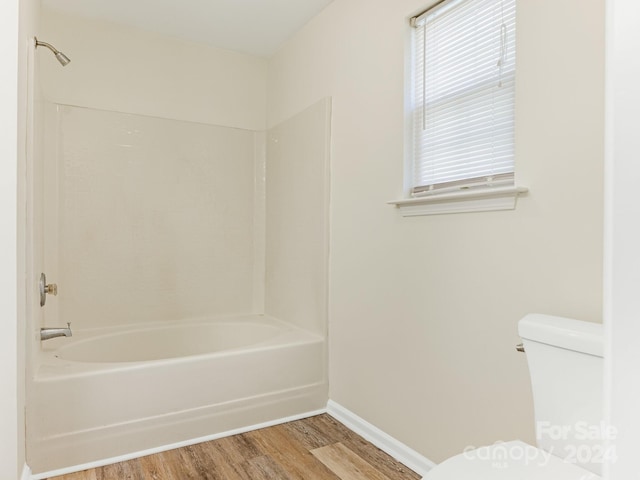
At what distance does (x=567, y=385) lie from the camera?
1166 mm

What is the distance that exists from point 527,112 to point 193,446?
213 cm

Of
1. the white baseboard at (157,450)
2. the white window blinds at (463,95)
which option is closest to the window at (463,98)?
the white window blinds at (463,95)

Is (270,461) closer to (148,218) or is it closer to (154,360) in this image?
(154,360)

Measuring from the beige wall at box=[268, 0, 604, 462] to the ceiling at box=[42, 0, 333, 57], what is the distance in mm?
186

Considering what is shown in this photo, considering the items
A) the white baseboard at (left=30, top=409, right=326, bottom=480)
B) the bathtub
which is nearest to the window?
the bathtub

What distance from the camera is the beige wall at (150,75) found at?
269cm

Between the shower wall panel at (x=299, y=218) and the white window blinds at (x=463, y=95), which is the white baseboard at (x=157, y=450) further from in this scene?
the white window blinds at (x=463, y=95)

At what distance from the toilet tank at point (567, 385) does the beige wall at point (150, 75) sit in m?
2.71

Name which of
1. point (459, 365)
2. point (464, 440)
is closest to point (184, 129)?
point (459, 365)

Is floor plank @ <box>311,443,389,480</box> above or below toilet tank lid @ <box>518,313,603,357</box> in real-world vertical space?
below

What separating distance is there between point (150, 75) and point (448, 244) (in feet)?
7.93

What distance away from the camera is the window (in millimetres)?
1578

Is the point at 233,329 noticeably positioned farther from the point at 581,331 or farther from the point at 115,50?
the point at 581,331

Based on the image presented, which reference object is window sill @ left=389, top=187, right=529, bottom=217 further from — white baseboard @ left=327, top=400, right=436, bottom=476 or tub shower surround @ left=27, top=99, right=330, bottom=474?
white baseboard @ left=327, top=400, right=436, bottom=476
